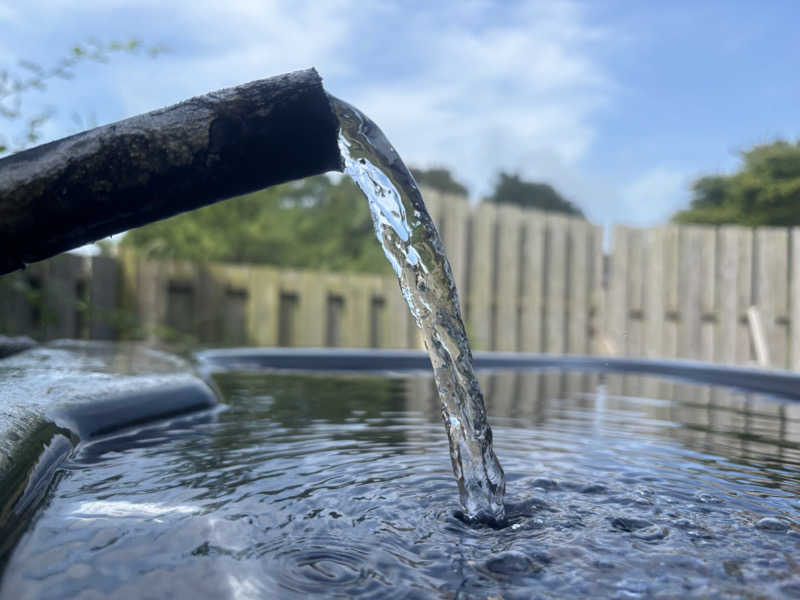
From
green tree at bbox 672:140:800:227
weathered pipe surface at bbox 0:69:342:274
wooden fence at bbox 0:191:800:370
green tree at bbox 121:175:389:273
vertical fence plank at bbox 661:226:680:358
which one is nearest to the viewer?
weathered pipe surface at bbox 0:69:342:274

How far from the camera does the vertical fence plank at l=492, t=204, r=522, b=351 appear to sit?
7848 millimetres

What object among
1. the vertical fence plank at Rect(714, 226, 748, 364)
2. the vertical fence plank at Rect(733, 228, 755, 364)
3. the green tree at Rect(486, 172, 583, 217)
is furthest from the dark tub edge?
the green tree at Rect(486, 172, 583, 217)

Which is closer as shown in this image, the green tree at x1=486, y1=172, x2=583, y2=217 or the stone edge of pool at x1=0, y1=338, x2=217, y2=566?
the stone edge of pool at x1=0, y1=338, x2=217, y2=566

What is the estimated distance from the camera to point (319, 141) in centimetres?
122

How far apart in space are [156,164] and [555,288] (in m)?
7.32

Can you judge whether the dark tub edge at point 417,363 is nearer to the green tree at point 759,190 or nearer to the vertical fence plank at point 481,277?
the vertical fence plank at point 481,277

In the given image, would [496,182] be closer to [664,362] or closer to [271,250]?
[271,250]

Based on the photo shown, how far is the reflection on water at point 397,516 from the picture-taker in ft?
2.71

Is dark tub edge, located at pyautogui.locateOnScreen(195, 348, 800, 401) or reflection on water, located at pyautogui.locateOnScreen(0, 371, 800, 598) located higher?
dark tub edge, located at pyautogui.locateOnScreen(195, 348, 800, 401)

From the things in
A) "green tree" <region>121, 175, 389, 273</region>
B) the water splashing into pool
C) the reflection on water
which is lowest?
the reflection on water

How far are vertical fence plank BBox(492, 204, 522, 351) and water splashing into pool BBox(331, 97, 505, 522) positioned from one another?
21.5 ft

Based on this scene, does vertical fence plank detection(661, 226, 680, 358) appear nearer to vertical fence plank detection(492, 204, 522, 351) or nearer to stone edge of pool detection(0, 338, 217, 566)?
vertical fence plank detection(492, 204, 522, 351)

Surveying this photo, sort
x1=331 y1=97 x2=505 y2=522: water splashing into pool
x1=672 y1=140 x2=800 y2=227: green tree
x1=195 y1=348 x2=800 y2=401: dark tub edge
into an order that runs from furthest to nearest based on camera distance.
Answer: x1=672 y1=140 x2=800 y2=227: green tree < x1=195 y1=348 x2=800 y2=401: dark tub edge < x1=331 y1=97 x2=505 y2=522: water splashing into pool

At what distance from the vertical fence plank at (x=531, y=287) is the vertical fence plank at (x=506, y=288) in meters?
0.12
